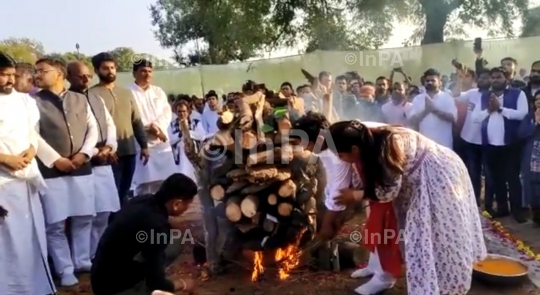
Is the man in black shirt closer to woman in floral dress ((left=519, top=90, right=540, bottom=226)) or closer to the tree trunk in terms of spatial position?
woman in floral dress ((left=519, top=90, right=540, bottom=226))

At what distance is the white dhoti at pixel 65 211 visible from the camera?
15.8ft

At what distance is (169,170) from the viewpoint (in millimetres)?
6441

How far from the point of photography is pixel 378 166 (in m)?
3.36

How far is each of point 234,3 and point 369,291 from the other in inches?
609

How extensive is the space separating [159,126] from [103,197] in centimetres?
134

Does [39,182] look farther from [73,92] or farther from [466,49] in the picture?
[466,49]

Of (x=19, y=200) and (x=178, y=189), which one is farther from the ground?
(x=178, y=189)

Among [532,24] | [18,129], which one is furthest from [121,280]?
[532,24]

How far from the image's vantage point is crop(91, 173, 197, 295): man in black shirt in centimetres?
326

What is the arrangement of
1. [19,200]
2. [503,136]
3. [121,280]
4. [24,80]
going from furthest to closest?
[503,136], [24,80], [19,200], [121,280]

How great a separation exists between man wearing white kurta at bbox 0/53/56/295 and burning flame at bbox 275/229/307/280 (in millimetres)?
1906

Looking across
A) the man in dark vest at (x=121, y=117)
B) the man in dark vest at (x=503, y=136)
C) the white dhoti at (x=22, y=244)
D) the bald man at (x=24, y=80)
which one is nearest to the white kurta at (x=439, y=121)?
the man in dark vest at (x=503, y=136)

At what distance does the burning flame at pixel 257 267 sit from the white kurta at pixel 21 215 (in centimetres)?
167

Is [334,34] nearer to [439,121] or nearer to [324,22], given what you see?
[324,22]
